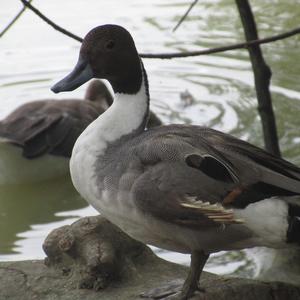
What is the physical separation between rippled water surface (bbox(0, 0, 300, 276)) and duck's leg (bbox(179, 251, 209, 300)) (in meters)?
1.30

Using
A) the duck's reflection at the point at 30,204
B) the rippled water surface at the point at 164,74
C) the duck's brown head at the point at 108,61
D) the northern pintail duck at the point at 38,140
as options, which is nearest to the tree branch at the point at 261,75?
the rippled water surface at the point at 164,74

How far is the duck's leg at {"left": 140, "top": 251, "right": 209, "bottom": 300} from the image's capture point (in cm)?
382

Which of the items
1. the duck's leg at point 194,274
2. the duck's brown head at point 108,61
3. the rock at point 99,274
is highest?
the duck's brown head at point 108,61

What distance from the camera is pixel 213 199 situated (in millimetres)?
3631

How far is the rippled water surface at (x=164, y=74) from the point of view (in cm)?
622

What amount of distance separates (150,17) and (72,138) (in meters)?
2.99

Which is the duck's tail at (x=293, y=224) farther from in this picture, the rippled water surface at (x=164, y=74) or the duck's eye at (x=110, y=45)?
the rippled water surface at (x=164, y=74)

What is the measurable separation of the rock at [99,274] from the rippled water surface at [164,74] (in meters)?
0.97

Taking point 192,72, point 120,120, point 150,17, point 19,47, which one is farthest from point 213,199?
point 150,17

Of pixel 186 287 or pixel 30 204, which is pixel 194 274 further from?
pixel 30 204

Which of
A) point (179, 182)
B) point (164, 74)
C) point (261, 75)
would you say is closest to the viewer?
point (179, 182)

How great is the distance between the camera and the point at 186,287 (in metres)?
3.88

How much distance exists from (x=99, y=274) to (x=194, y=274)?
0.48 metres

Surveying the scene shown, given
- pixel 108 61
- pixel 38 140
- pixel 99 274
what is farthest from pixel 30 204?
pixel 108 61
